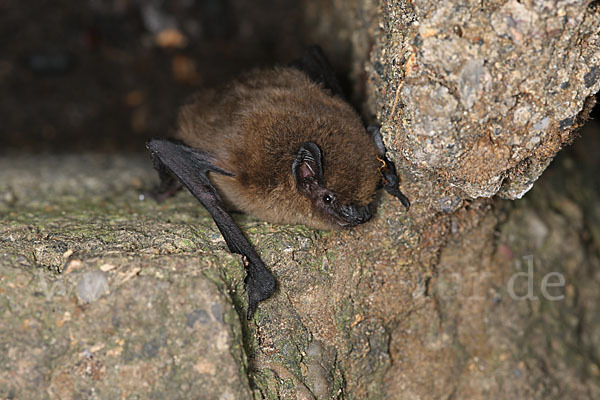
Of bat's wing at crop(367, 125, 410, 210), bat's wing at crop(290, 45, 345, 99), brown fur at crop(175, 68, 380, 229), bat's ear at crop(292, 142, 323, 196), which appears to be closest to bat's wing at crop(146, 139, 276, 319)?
brown fur at crop(175, 68, 380, 229)

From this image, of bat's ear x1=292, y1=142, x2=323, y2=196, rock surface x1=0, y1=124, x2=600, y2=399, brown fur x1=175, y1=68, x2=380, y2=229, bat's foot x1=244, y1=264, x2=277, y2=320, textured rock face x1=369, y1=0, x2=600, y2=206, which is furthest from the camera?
brown fur x1=175, y1=68, x2=380, y2=229

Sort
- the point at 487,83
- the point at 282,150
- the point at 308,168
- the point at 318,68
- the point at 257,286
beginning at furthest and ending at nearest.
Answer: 1. the point at 318,68
2. the point at 282,150
3. the point at 308,168
4. the point at 257,286
5. the point at 487,83

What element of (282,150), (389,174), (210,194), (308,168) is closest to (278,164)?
(282,150)

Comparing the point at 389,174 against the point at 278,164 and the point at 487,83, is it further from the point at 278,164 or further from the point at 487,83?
the point at 487,83

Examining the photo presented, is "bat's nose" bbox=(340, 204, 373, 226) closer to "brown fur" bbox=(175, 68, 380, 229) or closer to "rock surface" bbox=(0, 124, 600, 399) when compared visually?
"brown fur" bbox=(175, 68, 380, 229)

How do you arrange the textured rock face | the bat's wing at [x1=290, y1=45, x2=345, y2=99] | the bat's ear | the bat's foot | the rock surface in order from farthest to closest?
the bat's wing at [x1=290, y1=45, x2=345, y2=99], the bat's ear, the bat's foot, the rock surface, the textured rock face

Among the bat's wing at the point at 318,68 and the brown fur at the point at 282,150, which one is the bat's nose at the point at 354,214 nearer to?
the brown fur at the point at 282,150

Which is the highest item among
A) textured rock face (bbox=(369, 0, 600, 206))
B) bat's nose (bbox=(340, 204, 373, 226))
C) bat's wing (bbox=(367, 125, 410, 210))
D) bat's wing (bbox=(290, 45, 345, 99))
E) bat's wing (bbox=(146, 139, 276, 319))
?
textured rock face (bbox=(369, 0, 600, 206))
